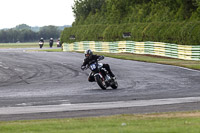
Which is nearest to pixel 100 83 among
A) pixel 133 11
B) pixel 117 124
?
pixel 117 124

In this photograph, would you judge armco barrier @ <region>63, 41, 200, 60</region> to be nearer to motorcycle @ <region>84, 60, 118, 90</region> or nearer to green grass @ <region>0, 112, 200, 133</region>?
motorcycle @ <region>84, 60, 118, 90</region>

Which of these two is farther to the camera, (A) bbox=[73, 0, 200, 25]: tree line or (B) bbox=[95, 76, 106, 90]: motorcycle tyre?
(A) bbox=[73, 0, 200, 25]: tree line

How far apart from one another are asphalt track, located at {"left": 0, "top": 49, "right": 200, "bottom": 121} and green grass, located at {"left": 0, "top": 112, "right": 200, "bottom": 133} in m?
1.17

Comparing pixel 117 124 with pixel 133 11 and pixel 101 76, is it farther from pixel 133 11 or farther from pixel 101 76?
pixel 133 11

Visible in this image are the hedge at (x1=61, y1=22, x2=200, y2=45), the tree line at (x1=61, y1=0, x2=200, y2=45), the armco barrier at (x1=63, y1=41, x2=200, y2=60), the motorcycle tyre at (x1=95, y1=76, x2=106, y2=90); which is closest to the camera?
the motorcycle tyre at (x1=95, y1=76, x2=106, y2=90)

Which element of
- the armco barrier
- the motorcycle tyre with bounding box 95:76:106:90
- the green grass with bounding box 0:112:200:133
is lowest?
the armco barrier

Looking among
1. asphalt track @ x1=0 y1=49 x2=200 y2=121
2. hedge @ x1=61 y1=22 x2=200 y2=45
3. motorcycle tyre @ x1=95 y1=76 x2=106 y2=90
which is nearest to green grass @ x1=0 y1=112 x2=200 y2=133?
asphalt track @ x1=0 y1=49 x2=200 y2=121

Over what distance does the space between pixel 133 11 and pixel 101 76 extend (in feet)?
118

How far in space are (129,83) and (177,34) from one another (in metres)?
19.4

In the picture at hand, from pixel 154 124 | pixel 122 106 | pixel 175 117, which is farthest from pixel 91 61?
pixel 154 124

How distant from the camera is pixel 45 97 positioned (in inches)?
665

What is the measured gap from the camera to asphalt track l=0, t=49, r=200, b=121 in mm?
13547

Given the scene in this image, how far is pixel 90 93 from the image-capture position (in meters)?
17.8

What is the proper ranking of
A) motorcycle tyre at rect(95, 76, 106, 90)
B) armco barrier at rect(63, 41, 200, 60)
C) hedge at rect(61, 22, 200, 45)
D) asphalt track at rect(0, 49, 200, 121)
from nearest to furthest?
1. asphalt track at rect(0, 49, 200, 121)
2. motorcycle tyre at rect(95, 76, 106, 90)
3. armco barrier at rect(63, 41, 200, 60)
4. hedge at rect(61, 22, 200, 45)
